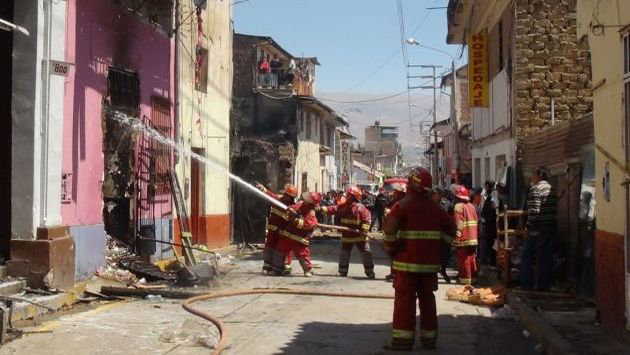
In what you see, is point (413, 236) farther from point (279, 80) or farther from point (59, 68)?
point (279, 80)

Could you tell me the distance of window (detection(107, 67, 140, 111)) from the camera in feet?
42.3

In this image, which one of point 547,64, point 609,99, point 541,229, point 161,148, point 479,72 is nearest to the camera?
point 609,99

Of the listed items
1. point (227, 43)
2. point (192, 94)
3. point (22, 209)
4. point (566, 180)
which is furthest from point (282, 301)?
point (227, 43)

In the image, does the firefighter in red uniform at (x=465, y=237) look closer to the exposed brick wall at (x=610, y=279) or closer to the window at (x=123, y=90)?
the exposed brick wall at (x=610, y=279)

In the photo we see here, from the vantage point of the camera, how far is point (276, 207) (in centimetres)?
1430

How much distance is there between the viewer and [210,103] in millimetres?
18875

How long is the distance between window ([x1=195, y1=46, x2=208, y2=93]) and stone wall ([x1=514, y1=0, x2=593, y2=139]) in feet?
22.9

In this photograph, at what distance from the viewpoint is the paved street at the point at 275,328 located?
24.6ft

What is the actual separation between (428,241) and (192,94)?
10.8 meters

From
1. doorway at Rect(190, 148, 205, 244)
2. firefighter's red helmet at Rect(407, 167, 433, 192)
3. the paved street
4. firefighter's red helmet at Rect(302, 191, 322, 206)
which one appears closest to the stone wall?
firefighter's red helmet at Rect(302, 191, 322, 206)

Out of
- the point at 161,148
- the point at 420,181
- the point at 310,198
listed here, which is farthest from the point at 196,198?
the point at 420,181

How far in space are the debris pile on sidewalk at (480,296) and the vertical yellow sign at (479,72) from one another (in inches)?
371

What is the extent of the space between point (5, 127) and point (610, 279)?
7.65 meters

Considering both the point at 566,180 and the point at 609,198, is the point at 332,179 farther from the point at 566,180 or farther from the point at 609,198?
the point at 609,198
